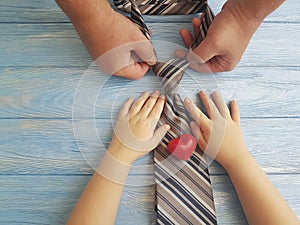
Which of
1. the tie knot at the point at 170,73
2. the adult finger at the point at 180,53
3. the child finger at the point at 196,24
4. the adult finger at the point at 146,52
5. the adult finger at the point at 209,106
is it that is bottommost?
the adult finger at the point at 209,106

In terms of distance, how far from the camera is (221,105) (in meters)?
0.99

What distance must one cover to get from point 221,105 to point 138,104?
218mm

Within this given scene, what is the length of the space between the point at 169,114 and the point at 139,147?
118 millimetres

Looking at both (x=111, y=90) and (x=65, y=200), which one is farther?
(x=111, y=90)

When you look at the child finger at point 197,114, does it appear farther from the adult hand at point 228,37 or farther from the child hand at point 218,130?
the adult hand at point 228,37

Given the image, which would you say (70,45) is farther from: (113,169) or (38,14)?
(113,169)

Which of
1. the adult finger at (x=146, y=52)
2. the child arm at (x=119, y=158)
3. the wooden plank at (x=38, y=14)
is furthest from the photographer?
the wooden plank at (x=38, y=14)

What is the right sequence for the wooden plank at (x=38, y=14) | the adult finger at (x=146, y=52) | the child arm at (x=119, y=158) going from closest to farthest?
the child arm at (x=119, y=158)
the adult finger at (x=146, y=52)
the wooden plank at (x=38, y=14)

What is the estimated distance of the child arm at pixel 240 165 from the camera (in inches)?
34.1

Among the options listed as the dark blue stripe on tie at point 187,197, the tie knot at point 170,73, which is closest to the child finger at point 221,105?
the tie knot at point 170,73

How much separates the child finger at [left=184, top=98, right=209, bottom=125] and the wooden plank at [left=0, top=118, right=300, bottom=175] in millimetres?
108

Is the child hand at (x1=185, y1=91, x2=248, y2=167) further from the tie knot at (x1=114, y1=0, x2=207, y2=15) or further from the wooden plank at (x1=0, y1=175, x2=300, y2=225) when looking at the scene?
the tie knot at (x1=114, y1=0, x2=207, y2=15)

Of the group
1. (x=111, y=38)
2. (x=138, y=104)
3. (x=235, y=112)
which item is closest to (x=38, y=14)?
(x=111, y=38)

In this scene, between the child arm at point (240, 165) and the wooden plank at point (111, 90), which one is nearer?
the child arm at point (240, 165)
